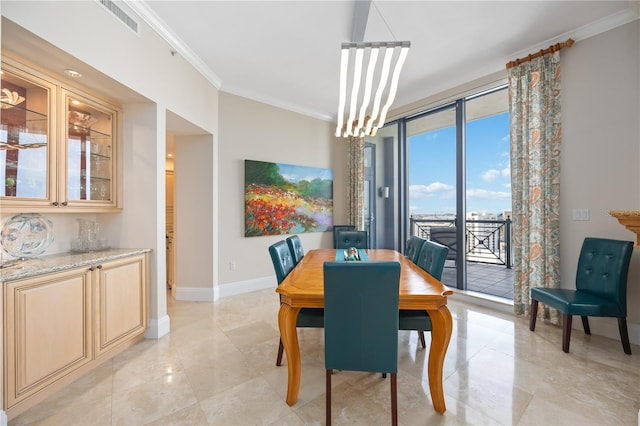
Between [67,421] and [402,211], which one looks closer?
[67,421]

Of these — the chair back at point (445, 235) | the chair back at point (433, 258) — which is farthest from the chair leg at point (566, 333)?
the chair back at point (445, 235)

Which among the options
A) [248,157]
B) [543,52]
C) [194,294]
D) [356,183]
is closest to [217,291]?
[194,294]

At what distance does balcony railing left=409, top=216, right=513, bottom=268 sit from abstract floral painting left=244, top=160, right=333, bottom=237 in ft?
6.67

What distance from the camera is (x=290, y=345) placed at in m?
1.60

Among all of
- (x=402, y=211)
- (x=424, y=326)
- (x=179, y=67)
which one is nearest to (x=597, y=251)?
(x=424, y=326)

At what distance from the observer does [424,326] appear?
1745 mm

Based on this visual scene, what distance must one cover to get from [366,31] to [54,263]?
3.33 m

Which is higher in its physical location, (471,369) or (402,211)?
(402,211)

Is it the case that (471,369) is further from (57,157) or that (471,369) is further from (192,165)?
(192,165)

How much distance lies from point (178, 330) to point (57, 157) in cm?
190

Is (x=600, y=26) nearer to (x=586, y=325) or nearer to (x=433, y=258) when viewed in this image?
(x=433, y=258)

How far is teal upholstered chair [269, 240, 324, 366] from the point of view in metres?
1.82

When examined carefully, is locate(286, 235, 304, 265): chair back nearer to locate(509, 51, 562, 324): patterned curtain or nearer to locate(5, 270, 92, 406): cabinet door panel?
locate(5, 270, 92, 406): cabinet door panel

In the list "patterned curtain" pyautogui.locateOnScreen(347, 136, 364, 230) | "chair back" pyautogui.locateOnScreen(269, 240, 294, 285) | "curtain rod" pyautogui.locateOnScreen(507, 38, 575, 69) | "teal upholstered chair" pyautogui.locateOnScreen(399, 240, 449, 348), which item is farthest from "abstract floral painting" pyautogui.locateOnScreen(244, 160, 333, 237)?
"curtain rod" pyautogui.locateOnScreen(507, 38, 575, 69)
